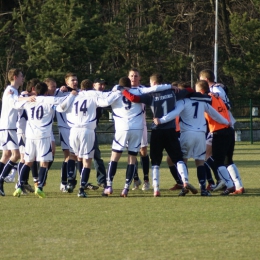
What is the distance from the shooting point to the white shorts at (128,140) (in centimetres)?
1329

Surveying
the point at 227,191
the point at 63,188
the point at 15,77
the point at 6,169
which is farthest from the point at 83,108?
the point at 227,191

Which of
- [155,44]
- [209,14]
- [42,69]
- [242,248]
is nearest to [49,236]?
[242,248]

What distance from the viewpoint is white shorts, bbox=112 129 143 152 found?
13.3 meters

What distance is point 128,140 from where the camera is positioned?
13406 millimetres

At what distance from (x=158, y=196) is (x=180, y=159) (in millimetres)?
752

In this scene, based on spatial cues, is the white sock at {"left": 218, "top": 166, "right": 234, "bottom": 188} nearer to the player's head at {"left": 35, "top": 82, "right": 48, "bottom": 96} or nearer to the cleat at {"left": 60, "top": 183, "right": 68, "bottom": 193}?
the cleat at {"left": 60, "top": 183, "right": 68, "bottom": 193}

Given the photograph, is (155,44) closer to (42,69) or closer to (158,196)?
(42,69)

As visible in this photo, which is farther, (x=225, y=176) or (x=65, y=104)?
(x=225, y=176)

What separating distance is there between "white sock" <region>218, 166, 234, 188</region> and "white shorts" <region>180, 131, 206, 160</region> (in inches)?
17.3

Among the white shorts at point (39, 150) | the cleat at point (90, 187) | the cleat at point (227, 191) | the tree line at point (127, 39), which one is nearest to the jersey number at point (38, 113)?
the white shorts at point (39, 150)

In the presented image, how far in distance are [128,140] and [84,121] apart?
0.79 metres

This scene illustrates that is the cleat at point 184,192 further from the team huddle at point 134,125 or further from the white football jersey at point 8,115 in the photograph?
the white football jersey at point 8,115

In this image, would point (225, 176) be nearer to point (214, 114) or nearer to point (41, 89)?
point (214, 114)

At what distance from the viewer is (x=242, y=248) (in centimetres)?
879
